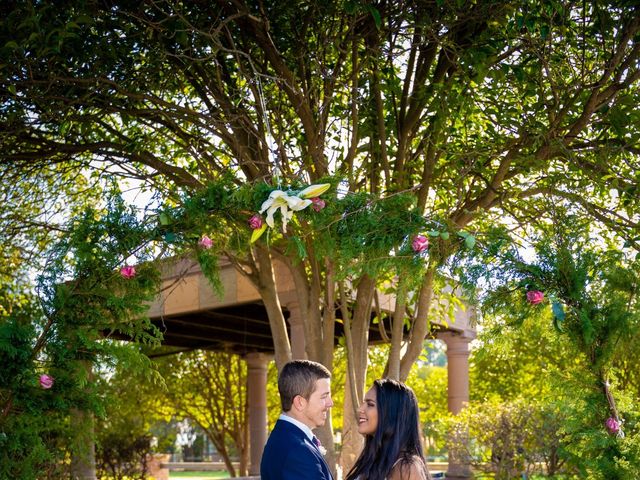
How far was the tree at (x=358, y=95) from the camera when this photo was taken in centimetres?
819

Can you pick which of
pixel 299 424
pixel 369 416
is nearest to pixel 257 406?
pixel 369 416

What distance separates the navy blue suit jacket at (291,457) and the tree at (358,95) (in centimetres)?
371

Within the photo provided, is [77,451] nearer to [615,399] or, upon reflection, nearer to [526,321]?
[526,321]

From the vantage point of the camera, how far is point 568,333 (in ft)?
21.2

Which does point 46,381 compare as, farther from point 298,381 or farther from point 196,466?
point 196,466

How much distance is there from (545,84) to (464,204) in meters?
1.68

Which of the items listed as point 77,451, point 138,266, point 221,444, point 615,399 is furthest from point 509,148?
point 221,444

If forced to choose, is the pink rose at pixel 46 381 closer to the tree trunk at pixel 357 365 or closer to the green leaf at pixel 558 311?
the green leaf at pixel 558 311

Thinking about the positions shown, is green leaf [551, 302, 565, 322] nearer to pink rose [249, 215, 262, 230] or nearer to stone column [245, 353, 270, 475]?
pink rose [249, 215, 262, 230]

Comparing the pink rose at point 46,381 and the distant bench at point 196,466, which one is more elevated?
the pink rose at point 46,381

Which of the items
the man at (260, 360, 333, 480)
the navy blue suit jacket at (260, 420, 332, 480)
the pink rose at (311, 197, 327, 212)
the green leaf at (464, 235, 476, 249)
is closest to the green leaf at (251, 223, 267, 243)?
the pink rose at (311, 197, 327, 212)

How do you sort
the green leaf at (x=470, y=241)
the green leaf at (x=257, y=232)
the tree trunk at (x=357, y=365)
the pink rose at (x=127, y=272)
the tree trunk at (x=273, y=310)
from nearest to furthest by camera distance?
the green leaf at (x=257, y=232), the green leaf at (x=470, y=241), the pink rose at (x=127, y=272), the tree trunk at (x=357, y=365), the tree trunk at (x=273, y=310)

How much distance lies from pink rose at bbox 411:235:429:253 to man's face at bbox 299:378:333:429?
1.88 metres

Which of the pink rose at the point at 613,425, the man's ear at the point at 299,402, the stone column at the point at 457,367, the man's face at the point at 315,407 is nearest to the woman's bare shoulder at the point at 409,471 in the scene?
the man's face at the point at 315,407
